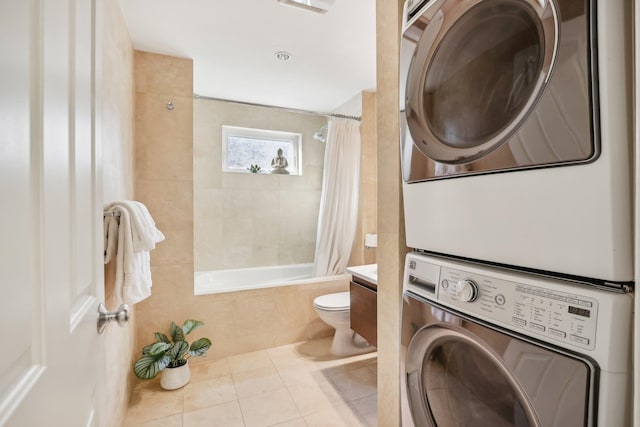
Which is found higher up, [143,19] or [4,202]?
[143,19]

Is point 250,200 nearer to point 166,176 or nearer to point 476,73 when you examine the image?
point 166,176

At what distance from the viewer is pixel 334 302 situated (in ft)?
7.71

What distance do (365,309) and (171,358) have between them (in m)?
1.35

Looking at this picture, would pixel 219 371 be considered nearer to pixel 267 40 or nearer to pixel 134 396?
pixel 134 396

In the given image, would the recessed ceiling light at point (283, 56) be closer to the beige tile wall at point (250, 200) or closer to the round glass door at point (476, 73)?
the beige tile wall at point (250, 200)

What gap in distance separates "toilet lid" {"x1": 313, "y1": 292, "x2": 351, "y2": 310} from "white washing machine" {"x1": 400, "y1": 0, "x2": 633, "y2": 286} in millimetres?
1467

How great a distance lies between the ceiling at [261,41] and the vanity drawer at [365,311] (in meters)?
1.76

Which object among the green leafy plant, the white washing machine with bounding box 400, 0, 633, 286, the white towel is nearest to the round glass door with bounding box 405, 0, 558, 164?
the white washing machine with bounding box 400, 0, 633, 286

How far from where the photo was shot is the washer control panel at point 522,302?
54cm

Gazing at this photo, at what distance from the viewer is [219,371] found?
84.0 inches

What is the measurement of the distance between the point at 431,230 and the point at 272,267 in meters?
2.97

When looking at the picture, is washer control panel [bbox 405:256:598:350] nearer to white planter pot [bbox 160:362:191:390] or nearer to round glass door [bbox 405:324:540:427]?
round glass door [bbox 405:324:540:427]

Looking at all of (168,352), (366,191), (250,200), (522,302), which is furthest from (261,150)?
(522,302)

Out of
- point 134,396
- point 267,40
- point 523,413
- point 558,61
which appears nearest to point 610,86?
point 558,61
